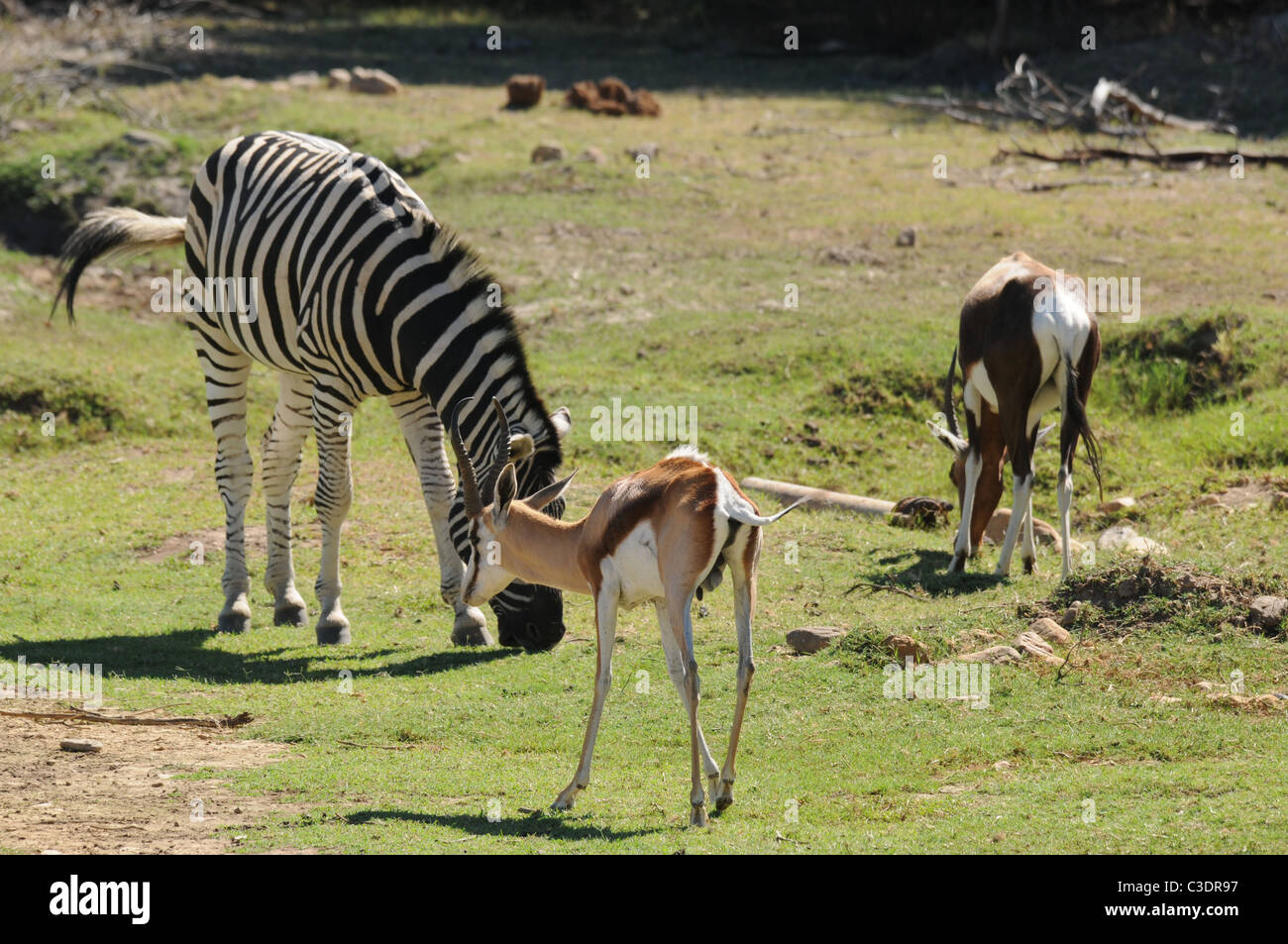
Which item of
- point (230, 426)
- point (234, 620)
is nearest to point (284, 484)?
point (230, 426)

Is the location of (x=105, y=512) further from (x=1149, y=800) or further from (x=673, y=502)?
(x=1149, y=800)

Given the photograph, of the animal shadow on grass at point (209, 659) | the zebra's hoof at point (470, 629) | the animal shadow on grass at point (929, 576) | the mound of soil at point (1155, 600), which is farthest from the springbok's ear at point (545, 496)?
→ the animal shadow on grass at point (929, 576)

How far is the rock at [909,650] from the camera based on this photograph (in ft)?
28.5

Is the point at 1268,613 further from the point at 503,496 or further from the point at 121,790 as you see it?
the point at 121,790

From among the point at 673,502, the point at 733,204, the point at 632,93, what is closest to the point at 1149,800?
the point at 673,502

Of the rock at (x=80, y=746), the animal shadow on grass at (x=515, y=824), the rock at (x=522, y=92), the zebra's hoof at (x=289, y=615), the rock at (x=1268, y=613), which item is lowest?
the zebra's hoof at (x=289, y=615)

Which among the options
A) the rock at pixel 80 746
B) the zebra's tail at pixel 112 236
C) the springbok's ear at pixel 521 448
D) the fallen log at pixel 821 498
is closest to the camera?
the rock at pixel 80 746

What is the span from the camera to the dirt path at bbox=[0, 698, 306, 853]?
246 inches

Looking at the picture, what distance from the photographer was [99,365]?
15422 mm

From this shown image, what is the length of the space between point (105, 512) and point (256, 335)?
3.17 meters

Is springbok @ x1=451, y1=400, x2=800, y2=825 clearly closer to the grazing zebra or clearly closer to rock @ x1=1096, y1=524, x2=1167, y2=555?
the grazing zebra

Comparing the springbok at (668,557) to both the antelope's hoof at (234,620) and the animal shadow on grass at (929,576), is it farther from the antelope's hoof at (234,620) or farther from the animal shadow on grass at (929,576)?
the animal shadow on grass at (929,576)

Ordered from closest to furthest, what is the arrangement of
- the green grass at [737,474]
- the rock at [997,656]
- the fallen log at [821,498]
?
the green grass at [737,474] < the rock at [997,656] < the fallen log at [821,498]

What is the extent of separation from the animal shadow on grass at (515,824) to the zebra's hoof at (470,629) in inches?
123
